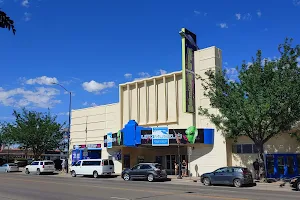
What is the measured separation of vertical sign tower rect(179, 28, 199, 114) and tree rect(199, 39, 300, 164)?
4.79 metres

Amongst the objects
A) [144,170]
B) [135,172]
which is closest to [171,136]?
[144,170]

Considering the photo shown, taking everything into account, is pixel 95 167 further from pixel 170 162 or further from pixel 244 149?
pixel 244 149

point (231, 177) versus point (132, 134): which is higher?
point (132, 134)

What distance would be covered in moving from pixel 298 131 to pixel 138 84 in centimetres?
1723

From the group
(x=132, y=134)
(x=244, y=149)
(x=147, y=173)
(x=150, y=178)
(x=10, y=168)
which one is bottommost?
(x=10, y=168)

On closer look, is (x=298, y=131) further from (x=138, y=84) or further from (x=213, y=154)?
(x=138, y=84)

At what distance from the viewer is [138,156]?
3856 centimetres

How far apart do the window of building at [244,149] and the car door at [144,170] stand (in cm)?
808

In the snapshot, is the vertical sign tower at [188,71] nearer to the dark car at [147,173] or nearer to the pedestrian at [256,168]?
the dark car at [147,173]

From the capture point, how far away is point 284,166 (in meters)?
27.6

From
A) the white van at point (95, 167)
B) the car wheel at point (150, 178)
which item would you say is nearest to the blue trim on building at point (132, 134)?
the white van at point (95, 167)

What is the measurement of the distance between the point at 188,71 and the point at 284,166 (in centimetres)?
1150

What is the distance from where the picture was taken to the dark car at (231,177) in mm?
22594

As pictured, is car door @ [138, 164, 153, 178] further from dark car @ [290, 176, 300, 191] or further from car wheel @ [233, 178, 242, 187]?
dark car @ [290, 176, 300, 191]
